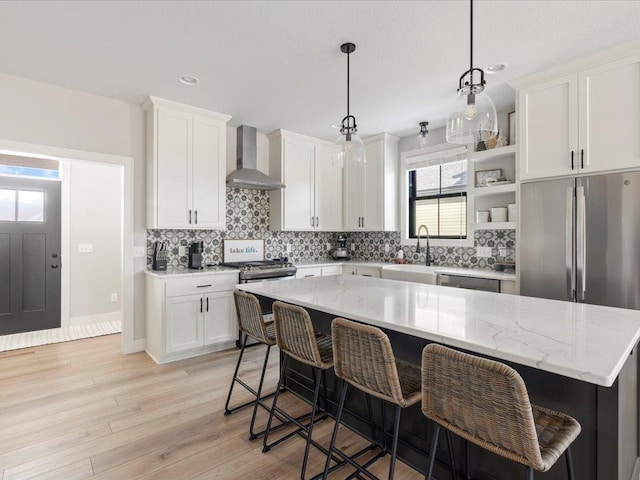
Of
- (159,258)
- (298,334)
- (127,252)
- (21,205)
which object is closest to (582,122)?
(298,334)

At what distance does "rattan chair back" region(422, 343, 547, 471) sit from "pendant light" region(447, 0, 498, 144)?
1289mm

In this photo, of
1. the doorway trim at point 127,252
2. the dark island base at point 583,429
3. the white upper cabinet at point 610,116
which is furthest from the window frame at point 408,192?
the doorway trim at point 127,252

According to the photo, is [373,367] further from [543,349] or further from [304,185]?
[304,185]

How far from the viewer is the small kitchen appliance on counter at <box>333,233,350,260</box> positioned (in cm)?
542

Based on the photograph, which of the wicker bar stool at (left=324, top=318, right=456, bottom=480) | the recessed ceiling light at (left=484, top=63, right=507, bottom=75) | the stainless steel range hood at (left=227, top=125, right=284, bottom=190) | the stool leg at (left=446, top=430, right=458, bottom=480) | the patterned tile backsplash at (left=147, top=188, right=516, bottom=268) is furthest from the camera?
the stainless steel range hood at (left=227, top=125, right=284, bottom=190)

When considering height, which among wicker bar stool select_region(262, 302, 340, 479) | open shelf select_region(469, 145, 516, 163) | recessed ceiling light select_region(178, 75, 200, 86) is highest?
recessed ceiling light select_region(178, 75, 200, 86)

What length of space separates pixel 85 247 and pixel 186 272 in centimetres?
236

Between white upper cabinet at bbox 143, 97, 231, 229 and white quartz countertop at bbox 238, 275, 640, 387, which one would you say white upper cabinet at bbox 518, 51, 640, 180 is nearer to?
white quartz countertop at bbox 238, 275, 640, 387

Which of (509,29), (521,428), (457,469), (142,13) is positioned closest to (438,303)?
(457,469)

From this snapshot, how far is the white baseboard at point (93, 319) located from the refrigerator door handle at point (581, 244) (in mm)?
5788

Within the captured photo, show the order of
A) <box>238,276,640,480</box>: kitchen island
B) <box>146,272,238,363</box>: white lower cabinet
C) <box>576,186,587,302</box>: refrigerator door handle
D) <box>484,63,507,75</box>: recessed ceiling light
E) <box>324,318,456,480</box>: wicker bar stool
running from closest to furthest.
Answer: <box>238,276,640,480</box>: kitchen island
<box>324,318,456,480</box>: wicker bar stool
<box>576,186,587,302</box>: refrigerator door handle
<box>484,63,507,75</box>: recessed ceiling light
<box>146,272,238,363</box>: white lower cabinet

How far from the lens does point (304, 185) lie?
492 centimetres

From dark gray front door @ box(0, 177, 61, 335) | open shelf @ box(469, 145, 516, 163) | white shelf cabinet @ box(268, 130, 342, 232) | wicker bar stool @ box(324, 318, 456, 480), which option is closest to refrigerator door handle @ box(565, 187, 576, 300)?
open shelf @ box(469, 145, 516, 163)

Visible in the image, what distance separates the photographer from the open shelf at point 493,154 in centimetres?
349
